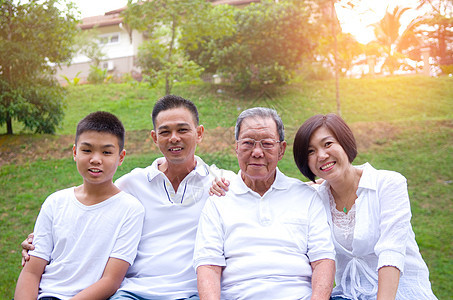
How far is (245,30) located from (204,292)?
9.62 metres

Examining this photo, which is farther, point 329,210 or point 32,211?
point 32,211

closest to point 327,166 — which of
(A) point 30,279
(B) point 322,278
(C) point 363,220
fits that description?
(C) point 363,220

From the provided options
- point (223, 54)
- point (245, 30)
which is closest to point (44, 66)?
A: point (223, 54)

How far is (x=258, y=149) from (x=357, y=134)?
646 centimetres

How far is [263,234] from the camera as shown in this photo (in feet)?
7.99

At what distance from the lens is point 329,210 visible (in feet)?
8.50

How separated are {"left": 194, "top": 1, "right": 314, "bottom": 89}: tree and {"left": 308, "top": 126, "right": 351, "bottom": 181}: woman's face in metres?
8.59

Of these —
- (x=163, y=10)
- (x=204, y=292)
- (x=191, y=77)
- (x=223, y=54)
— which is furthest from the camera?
(x=223, y=54)

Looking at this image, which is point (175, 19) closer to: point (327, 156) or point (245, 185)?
point (245, 185)

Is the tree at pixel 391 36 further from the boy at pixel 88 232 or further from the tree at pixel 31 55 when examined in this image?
the boy at pixel 88 232

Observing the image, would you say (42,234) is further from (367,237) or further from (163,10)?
(163,10)

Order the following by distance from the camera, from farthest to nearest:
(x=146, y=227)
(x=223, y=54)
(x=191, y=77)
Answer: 1. (x=223, y=54)
2. (x=191, y=77)
3. (x=146, y=227)

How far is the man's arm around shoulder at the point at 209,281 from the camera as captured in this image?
2234mm

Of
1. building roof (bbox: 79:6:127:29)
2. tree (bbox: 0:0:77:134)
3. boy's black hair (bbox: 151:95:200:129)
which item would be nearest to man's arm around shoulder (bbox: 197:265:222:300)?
boy's black hair (bbox: 151:95:200:129)
